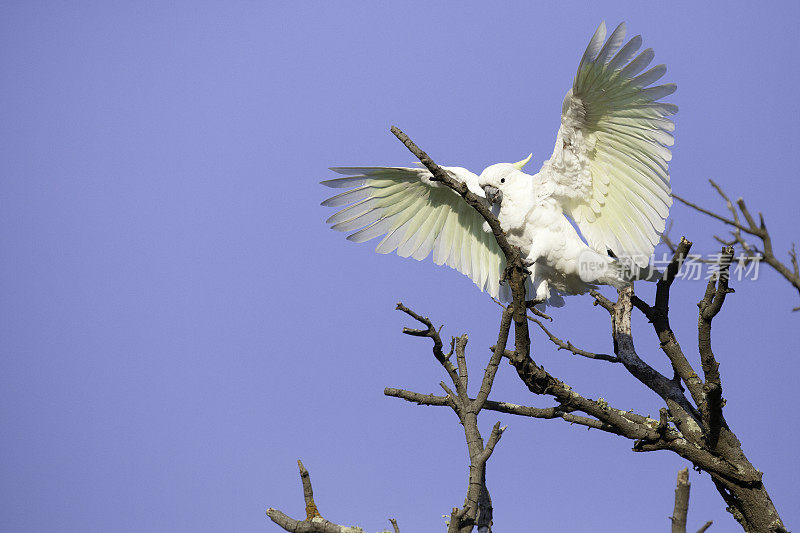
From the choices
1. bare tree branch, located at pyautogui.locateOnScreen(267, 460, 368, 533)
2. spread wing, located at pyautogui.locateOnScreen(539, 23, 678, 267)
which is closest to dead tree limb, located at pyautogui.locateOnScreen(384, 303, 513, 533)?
bare tree branch, located at pyautogui.locateOnScreen(267, 460, 368, 533)

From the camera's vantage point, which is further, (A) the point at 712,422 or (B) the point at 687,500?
(A) the point at 712,422

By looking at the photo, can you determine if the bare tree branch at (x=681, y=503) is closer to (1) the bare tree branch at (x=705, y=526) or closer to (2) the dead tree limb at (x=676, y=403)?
(1) the bare tree branch at (x=705, y=526)

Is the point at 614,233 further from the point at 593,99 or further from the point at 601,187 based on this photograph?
the point at 593,99

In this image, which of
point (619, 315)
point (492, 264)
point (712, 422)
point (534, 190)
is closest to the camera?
point (712, 422)

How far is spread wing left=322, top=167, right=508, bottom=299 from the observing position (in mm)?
5543

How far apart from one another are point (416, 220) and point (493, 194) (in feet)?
3.41

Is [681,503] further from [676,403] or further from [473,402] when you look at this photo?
[676,403]

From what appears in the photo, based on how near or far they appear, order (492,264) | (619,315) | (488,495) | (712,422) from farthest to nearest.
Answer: (492,264) → (619,315) → (712,422) → (488,495)

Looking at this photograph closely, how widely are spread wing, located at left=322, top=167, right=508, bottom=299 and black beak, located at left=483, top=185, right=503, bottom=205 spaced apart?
2.11ft

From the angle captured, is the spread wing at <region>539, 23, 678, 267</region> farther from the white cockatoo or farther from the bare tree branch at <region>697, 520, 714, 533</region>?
the bare tree branch at <region>697, 520, 714, 533</region>

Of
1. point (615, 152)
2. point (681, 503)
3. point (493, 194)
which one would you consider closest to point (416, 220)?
point (493, 194)

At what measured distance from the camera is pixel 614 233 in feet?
16.1

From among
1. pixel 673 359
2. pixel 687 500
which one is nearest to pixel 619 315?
pixel 673 359

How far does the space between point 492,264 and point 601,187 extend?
1255mm
